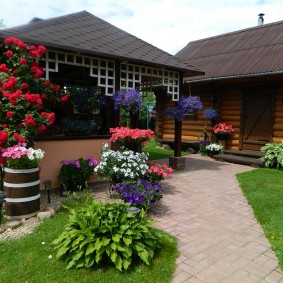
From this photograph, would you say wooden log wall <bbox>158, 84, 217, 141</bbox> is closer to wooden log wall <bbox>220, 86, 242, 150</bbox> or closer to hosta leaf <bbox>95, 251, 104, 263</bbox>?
wooden log wall <bbox>220, 86, 242, 150</bbox>

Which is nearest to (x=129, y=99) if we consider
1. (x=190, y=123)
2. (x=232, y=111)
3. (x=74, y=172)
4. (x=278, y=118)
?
(x=74, y=172)

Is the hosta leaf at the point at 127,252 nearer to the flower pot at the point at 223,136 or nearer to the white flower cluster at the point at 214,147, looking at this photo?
the white flower cluster at the point at 214,147

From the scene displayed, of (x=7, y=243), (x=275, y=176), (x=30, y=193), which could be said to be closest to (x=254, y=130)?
(x=275, y=176)

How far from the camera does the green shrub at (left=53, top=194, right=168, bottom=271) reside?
321cm

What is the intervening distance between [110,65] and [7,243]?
4.73 metres

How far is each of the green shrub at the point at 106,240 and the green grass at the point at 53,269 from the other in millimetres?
90

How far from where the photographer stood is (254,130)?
1073 cm

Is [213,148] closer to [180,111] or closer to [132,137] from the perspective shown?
[180,111]

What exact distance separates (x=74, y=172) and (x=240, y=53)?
923cm

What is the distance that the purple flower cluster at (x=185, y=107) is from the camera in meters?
8.16

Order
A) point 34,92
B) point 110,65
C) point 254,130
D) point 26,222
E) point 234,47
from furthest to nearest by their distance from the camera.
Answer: point 234,47
point 254,130
point 110,65
point 34,92
point 26,222

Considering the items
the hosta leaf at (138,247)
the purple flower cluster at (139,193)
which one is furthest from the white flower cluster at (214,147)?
the hosta leaf at (138,247)

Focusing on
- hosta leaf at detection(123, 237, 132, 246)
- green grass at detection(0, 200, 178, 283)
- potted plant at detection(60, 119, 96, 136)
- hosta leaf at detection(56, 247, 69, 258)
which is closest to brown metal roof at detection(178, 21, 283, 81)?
potted plant at detection(60, 119, 96, 136)

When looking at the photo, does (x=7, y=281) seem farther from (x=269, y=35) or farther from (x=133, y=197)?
(x=269, y=35)
